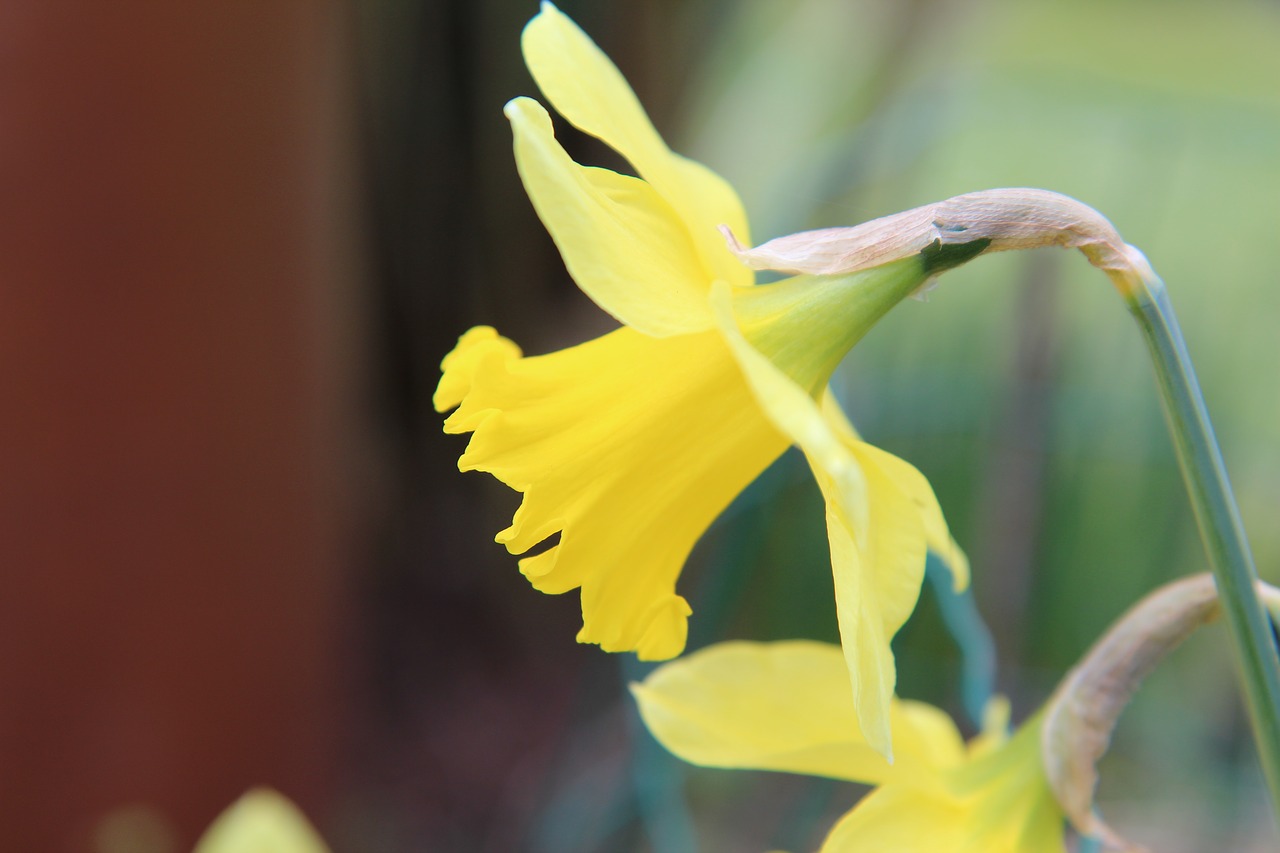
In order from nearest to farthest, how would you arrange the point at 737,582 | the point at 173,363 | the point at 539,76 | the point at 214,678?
the point at 539,76 → the point at 737,582 → the point at 173,363 → the point at 214,678

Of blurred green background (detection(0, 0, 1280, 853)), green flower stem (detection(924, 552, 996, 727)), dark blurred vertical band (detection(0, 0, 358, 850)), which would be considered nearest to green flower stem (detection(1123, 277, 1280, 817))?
green flower stem (detection(924, 552, 996, 727))

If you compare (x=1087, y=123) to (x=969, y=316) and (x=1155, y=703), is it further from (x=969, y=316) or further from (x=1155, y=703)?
(x=1155, y=703)

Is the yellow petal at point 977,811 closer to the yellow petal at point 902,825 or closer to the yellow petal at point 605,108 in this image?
the yellow petal at point 902,825

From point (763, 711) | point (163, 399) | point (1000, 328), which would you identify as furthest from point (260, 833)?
point (1000, 328)

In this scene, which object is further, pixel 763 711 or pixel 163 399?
pixel 163 399

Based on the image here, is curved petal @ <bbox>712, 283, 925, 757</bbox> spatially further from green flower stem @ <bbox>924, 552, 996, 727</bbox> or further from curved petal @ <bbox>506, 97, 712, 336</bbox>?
green flower stem @ <bbox>924, 552, 996, 727</bbox>

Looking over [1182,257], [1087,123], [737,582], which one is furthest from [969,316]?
[737,582]

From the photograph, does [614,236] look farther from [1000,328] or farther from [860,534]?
[1000,328]
